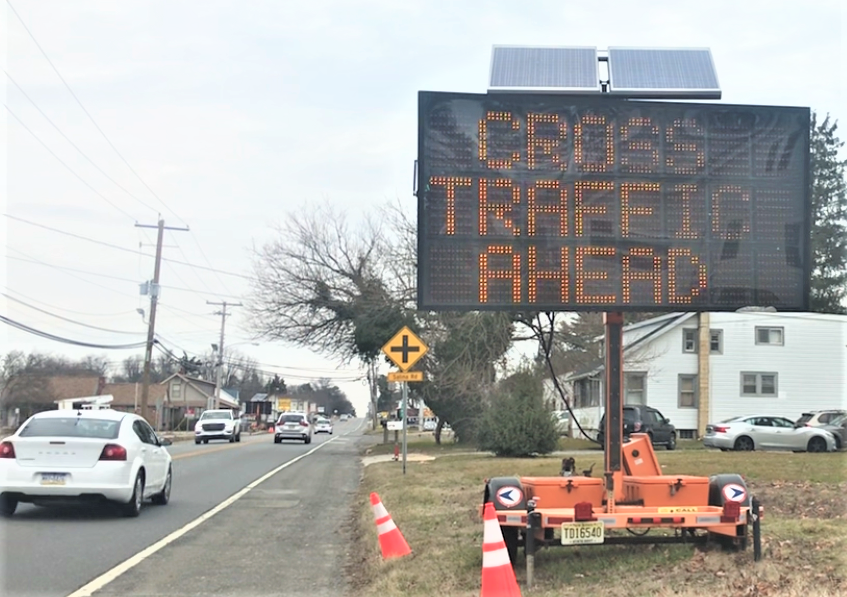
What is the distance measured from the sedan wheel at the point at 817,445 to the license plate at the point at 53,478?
79.7 ft

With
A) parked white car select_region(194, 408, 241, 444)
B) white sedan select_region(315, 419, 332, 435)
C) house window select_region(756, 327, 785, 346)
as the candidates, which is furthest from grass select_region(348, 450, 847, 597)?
white sedan select_region(315, 419, 332, 435)

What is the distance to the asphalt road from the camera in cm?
867

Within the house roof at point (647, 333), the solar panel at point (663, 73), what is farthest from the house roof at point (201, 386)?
the solar panel at point (663, 73)

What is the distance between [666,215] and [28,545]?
298 inches

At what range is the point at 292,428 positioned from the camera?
47.3 meters

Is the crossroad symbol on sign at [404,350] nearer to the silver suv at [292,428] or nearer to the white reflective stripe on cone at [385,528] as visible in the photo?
the white reflective stripe on cone at [385,528]

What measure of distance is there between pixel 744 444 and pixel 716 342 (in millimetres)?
13211

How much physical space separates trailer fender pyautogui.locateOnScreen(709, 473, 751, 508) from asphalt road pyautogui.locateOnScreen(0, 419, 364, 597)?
11.3ft

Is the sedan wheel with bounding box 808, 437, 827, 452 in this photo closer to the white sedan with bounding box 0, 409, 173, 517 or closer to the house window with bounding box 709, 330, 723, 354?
the house window with bounding box 709, 330, 723, 354

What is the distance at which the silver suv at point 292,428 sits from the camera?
47.2m

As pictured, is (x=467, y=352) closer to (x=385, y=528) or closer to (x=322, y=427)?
(x=385, y=528)

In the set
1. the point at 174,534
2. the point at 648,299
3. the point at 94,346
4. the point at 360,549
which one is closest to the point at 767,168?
the point at 648,299

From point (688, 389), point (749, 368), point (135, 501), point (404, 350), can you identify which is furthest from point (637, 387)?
point (135, 501)

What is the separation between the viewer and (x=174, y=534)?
39.1ft
